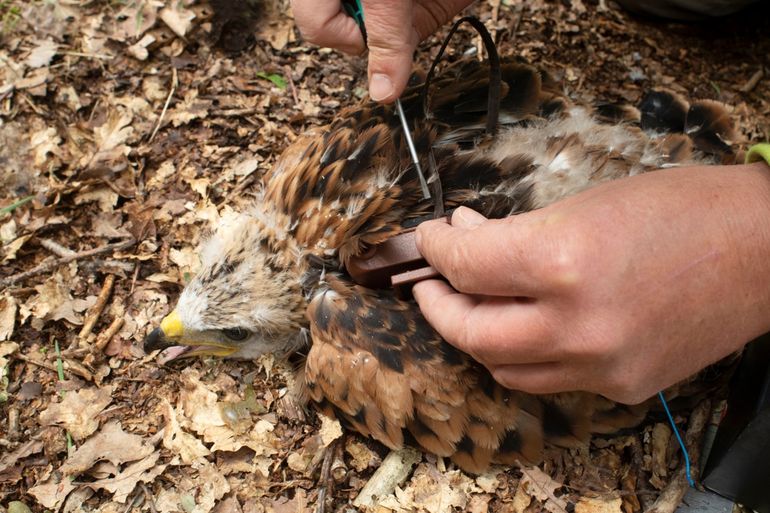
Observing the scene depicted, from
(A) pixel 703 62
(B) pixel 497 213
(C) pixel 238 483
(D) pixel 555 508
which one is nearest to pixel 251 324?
(C) pixel 238 483

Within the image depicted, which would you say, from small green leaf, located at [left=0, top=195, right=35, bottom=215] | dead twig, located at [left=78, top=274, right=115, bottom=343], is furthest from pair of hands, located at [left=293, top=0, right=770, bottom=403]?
small green leaf, located at [left=0, top=195, right=35, bottom=215]

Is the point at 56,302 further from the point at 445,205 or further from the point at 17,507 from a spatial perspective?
the point at 445,205

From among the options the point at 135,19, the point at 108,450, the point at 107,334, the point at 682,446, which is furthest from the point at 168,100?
the point at 682,446

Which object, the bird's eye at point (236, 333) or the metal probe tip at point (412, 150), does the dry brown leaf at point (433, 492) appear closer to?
the bird's eye at point (236, 333)

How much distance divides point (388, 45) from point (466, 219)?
80 cm

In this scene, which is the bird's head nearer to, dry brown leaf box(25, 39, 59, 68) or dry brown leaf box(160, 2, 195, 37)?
dry brown leaf box(160, 2, 195, 37)

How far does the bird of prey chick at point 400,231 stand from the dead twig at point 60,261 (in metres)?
0.69

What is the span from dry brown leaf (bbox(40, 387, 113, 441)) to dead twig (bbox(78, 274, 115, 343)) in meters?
0.30

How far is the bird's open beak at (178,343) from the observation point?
2.97m

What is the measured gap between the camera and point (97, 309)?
10.9ft

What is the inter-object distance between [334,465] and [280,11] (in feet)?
9.90

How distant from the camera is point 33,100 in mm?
3893

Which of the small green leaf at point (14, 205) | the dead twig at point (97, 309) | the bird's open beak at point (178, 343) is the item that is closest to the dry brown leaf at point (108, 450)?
the bird's open beak at point (178, 343)

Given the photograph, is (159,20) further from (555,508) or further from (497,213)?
(555,508)
